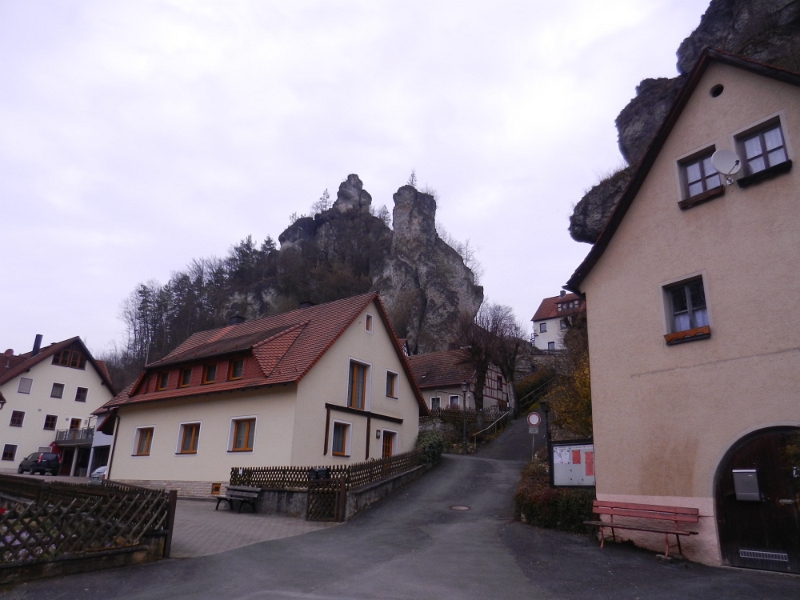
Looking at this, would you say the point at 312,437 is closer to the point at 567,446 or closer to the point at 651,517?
the point at 567,446

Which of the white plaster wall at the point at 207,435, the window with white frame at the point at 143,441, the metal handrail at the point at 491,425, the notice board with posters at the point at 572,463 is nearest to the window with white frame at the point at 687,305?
the notice board with posters at the point at 572,463

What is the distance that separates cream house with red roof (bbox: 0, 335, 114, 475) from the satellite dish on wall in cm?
4247

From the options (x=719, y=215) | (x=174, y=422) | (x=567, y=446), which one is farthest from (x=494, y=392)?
(x=719, y=215)

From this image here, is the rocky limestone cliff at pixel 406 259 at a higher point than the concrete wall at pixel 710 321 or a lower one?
higher

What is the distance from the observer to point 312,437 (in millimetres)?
22703

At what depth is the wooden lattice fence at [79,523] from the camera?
30.3 feet

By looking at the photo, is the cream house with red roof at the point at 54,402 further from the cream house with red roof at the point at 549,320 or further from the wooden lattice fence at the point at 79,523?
the cream house with red roof at the point at 549,320

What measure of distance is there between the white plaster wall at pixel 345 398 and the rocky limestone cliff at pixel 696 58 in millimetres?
Result: 9634

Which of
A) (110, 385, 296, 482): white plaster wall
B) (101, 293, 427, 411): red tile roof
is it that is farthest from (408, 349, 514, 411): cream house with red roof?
(110, 385, 296, 482): white plaster wall

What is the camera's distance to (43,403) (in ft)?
161

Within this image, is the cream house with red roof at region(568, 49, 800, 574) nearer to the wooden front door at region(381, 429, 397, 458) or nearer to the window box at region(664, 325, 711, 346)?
the window box at region(664, 325, 711, 346)

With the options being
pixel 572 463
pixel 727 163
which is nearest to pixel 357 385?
pixel 572 463

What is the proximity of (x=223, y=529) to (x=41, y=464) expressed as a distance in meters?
35.4

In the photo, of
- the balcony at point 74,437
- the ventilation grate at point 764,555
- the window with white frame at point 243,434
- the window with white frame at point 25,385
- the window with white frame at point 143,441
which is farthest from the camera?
the window with white frame at point 25,385
